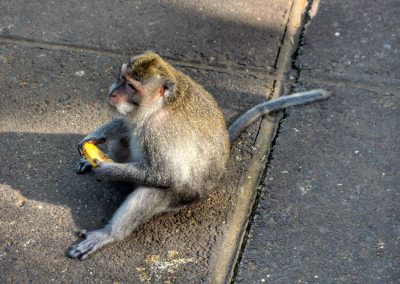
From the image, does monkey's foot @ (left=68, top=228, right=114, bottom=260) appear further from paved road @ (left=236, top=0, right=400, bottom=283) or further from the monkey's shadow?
paved road @ (left=236, top=0, right=400, bottom=283)

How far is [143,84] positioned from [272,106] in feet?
4.16

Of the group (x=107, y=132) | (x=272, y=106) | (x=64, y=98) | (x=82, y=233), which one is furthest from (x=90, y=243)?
(x=272, y=106)

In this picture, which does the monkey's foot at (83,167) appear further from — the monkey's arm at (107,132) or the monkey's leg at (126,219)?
the monkey's leg at (126,219)

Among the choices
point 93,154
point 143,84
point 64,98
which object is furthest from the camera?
point 64,98

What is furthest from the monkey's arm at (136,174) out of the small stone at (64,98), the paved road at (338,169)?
the small stone at (64,98)

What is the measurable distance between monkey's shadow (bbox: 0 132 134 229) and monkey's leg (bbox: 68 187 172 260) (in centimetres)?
16

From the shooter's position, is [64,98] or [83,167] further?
[64,98]

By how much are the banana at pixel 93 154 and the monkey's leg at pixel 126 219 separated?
1.12ft

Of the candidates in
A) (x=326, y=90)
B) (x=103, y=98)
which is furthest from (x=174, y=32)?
(x=326, y=90)

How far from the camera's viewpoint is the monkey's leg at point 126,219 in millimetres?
4023

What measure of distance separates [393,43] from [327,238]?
203cm

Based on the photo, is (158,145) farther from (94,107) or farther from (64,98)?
(64,98)

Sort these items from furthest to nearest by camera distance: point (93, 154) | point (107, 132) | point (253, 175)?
point (253, 175) → point (107, 132) → point (93, 154)

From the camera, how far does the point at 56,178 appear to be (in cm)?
447
